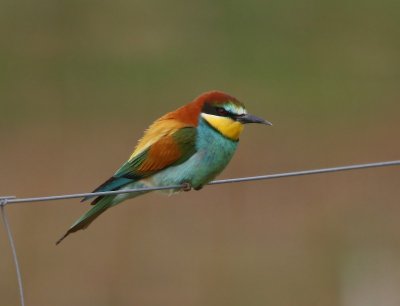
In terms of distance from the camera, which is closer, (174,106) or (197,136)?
(197,136)

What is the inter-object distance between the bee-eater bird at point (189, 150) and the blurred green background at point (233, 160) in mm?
1833

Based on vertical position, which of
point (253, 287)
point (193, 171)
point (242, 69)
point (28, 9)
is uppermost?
point (28, 9)

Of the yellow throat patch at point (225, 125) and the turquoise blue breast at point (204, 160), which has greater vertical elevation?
the yellow throat patch at point (225, 125)

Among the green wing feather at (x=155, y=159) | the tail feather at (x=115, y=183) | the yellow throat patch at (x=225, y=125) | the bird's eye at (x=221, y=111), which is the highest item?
the bird's eye at (x=221, y=111)

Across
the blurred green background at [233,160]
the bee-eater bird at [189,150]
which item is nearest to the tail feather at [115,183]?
the bee-eater bird at [189,150]

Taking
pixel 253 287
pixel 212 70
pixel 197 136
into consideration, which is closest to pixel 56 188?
pixel 253 287

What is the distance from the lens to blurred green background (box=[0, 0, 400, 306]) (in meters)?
6.00

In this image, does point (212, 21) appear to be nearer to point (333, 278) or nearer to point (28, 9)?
point (28, 9)

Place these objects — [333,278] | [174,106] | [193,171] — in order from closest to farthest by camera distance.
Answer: [193,171]
[333,278]
[174,106]

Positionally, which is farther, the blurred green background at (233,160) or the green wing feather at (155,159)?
the blurred green background at (233,160)

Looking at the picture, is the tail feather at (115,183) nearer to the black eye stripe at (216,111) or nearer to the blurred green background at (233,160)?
the black eye stripe at (216,111)

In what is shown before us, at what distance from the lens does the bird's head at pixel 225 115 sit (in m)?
3.88

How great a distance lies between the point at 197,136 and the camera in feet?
12.8

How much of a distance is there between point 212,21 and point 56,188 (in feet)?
11.1
